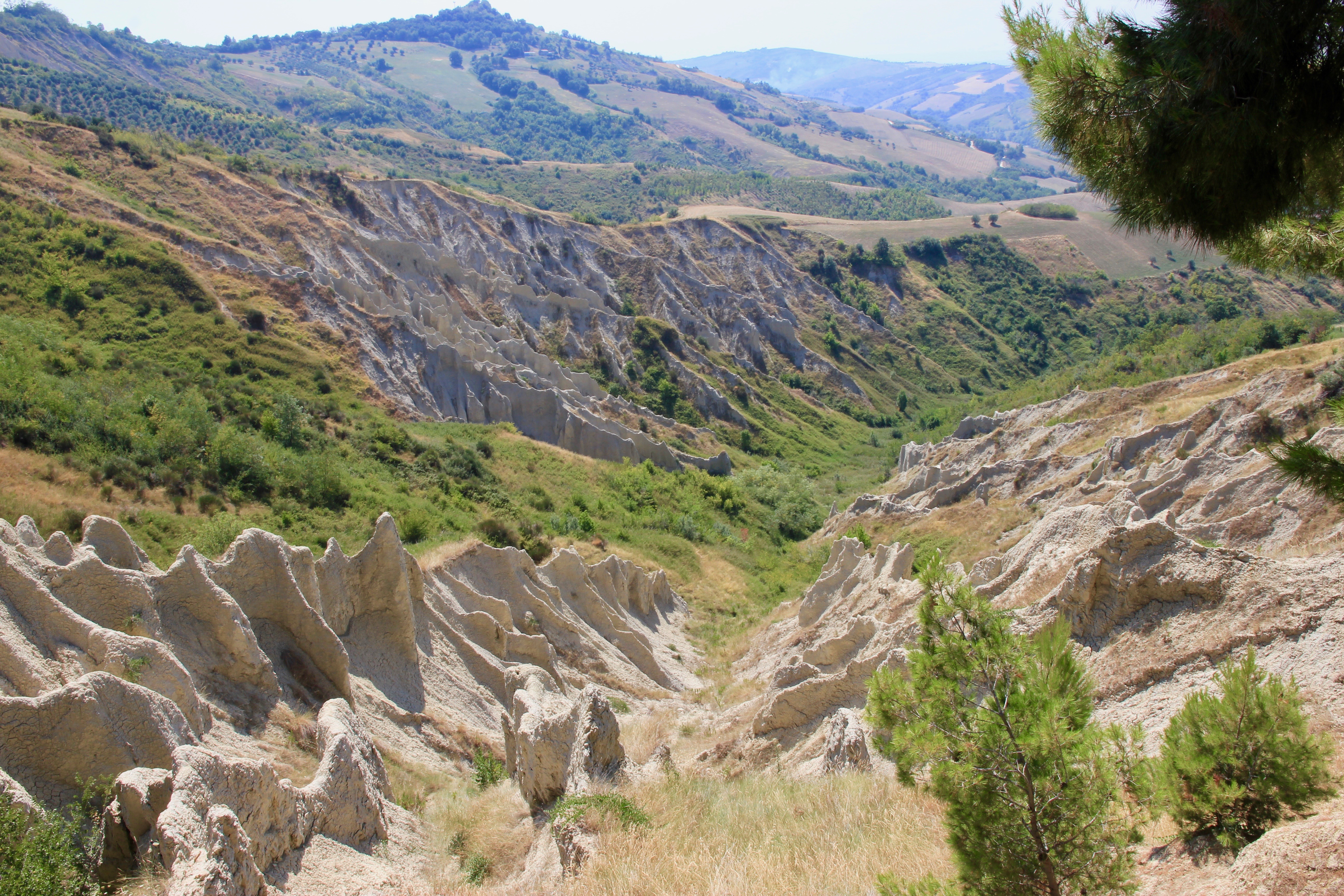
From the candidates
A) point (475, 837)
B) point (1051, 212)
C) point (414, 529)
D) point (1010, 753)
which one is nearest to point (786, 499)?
point (414, 529)

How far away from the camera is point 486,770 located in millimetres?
13180

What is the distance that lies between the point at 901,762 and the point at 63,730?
307 inches

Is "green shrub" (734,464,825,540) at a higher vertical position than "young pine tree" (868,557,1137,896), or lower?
lower

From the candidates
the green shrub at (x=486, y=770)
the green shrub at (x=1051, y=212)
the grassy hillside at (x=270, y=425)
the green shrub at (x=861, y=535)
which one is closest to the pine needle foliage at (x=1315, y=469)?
the green shrub at (x=486, y=770)

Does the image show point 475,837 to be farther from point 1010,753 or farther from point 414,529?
point 414,529

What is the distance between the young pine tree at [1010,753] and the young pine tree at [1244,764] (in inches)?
20.5

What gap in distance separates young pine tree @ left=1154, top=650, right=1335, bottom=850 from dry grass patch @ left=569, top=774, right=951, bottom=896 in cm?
210

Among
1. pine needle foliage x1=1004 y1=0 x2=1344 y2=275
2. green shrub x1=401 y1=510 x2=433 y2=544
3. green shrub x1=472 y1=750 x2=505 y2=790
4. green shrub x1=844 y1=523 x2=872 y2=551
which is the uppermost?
pine needle foliage x1=1004 y1=0 x2=1344 y2=275

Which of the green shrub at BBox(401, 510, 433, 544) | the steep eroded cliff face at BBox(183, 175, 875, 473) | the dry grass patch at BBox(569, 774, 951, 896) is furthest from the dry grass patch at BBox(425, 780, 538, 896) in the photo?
the steep eroded cliff face at BBox(183, 175, 875, 473)

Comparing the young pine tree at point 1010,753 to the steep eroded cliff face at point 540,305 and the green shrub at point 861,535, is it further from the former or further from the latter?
the steep eroded cliff face at point 540,305

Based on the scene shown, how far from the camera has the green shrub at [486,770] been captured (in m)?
12.8

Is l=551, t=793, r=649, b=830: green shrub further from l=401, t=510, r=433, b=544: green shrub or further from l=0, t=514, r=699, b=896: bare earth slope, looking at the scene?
l=401, t=510, r=433, b=544: green shrub

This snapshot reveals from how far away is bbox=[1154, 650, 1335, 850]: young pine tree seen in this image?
577 centimetres

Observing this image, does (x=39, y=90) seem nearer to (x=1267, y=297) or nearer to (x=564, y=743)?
(x=564, y=743)
